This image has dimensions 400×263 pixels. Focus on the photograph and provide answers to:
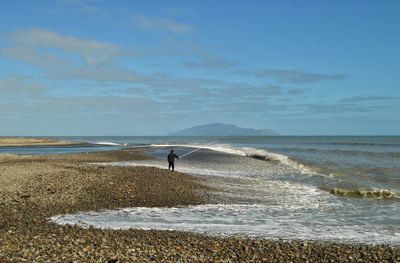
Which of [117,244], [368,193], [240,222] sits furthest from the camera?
[368,193]

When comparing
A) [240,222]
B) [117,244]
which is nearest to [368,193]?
[240,222]

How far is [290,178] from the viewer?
101ft

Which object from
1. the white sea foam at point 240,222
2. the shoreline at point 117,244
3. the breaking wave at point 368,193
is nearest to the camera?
the shoreline at point 117,244

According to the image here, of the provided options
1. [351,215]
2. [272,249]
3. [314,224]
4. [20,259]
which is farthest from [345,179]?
→ [20,259]

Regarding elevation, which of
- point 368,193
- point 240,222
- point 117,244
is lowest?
point 240,222

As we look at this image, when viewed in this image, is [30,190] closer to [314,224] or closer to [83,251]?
[83,251]

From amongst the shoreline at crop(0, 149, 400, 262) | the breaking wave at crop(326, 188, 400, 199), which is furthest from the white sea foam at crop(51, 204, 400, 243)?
the breaking wave at crop(326, 188, 400, 199)

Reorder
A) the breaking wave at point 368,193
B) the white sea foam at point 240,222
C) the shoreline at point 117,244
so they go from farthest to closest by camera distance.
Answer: the breaking wave at point 368,193
the white sea foam at point 240,222
the shoreline at point 117,244

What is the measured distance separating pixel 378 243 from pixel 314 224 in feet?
9.19

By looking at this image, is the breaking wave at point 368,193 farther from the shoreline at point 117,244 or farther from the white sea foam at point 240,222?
the shoreline at point 117,244

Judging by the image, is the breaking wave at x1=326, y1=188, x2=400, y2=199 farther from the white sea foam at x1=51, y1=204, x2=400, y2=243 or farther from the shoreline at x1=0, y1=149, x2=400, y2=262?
the shoreline at x1=0, y1=149, x2=400, y2=262

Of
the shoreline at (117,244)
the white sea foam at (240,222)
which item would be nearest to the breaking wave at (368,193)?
the white sea foam at (240,222)

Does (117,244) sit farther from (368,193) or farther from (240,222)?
(368,193)

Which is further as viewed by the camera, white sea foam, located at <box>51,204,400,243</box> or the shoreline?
white sea foam, located at <box>51,204,400,243</box>
